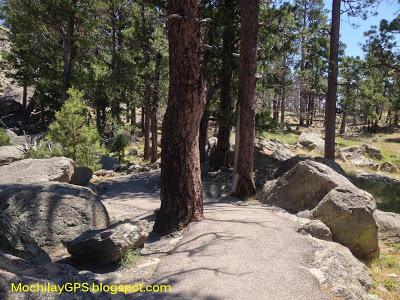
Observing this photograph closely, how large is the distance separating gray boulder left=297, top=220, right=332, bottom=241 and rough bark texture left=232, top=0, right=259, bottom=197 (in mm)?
4521

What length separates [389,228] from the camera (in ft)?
32.3

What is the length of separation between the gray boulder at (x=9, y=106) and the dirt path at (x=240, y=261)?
114 feet

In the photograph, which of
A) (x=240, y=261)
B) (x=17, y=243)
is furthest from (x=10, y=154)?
(x=240, y=261)

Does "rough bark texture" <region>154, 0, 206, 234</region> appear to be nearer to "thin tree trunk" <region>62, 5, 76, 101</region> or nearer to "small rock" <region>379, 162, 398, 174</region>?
"thin tree trunk" <region>62, 5, 76, 101</region>

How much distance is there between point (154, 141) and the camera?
2362cm

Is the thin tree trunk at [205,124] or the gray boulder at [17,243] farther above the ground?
the thin tree trunk at [205,124]

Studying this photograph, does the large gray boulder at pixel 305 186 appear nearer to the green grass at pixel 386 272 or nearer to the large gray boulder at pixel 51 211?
the green grass at pixel 386 272

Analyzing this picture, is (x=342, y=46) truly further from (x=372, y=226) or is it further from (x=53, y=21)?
(x=372, y=226)

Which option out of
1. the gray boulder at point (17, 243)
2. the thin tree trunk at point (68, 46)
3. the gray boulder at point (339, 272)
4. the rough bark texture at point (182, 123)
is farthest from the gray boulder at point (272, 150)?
the gray boulder at point (17, 243)

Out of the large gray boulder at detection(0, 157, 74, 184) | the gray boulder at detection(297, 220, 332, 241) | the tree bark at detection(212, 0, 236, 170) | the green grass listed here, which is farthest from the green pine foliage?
the green grass

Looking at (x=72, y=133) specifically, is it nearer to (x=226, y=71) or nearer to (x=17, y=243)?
(x=226, y=71)

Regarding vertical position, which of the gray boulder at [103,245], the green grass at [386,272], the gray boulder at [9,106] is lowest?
the green grass at [386,272]

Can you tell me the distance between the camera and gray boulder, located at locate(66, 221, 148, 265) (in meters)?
5.91

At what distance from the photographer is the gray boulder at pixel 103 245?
19.4ft
